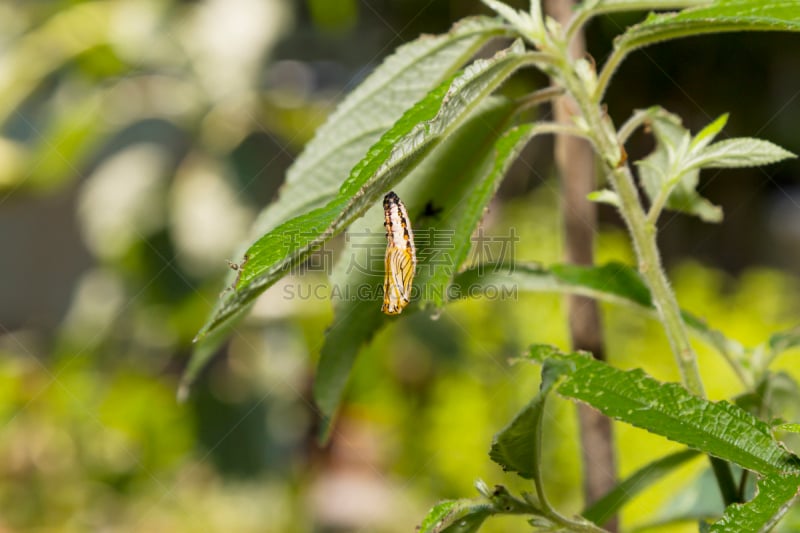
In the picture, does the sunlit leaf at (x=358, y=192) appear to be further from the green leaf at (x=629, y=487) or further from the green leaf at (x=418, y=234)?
the green leaf at (x=629, y=487)

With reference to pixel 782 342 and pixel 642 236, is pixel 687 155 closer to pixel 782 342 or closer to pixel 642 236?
pixel 642 236

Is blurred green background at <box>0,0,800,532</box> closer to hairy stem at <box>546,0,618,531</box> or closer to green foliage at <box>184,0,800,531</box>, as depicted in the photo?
hairy stem at <box>546,0,618,531</box>

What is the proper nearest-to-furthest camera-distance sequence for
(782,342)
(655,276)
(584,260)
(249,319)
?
(655,276) → (782,342) → (584,260) → (249,319)

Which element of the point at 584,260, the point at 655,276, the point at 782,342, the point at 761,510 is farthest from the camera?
the point at 584,260

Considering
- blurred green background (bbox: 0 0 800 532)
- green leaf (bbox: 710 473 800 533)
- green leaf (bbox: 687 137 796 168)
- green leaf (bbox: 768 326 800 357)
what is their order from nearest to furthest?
green leaf (bbox: 710 473 800 533)
green leaf (bbox: 687 137 796 168)
green leaf (bbox: 768 326 800 357)
blurred green background (bbox: 0 0 800 532)

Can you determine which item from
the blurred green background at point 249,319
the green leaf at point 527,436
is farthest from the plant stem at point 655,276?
the blurred green background at point 249,319

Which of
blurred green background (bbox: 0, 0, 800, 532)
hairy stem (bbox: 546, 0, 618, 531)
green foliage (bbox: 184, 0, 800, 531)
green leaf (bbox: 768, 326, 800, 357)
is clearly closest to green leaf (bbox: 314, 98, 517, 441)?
green foliage (bbox: 184, 0, 800, 531)

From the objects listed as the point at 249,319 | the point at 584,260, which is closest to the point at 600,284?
the point at 584,260
